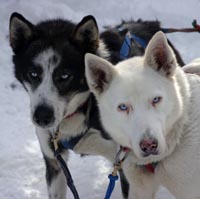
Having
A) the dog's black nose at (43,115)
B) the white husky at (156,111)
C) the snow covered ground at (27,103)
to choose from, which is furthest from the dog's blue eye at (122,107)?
the snow covered ground at (27,103)

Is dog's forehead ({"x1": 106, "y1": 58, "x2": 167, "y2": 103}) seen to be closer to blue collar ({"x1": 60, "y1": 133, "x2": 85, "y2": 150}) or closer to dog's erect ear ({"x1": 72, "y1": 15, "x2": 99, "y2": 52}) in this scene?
dog's erect ear ({"x1": 72, "y1": 15, "x2": 99, "y2": 52})

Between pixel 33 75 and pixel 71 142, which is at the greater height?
pixel 33 75

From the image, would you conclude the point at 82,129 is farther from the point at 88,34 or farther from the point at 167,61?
the point at 167,61

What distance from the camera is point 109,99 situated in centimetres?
304

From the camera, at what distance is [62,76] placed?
3533mm

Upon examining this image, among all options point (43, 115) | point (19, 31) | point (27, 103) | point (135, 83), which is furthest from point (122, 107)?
point (27, 103)

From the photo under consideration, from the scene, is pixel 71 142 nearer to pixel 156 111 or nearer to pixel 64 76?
pixel 64 76

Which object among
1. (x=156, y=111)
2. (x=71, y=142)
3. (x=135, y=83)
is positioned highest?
(x=135, y=83)

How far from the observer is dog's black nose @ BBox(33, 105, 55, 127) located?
133 inches

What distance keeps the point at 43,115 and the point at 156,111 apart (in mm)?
816

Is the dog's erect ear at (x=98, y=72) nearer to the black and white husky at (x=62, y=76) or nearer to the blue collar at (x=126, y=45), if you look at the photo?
the black and white husky at (x=62, y=76)

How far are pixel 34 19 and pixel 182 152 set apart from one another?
4.81 meters

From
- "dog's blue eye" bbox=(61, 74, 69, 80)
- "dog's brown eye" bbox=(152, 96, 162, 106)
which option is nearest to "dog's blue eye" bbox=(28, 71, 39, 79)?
"dog's blue eye" bbox=(61, 74, 69, 80)

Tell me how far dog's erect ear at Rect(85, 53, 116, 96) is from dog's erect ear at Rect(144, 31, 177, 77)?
0.21m
